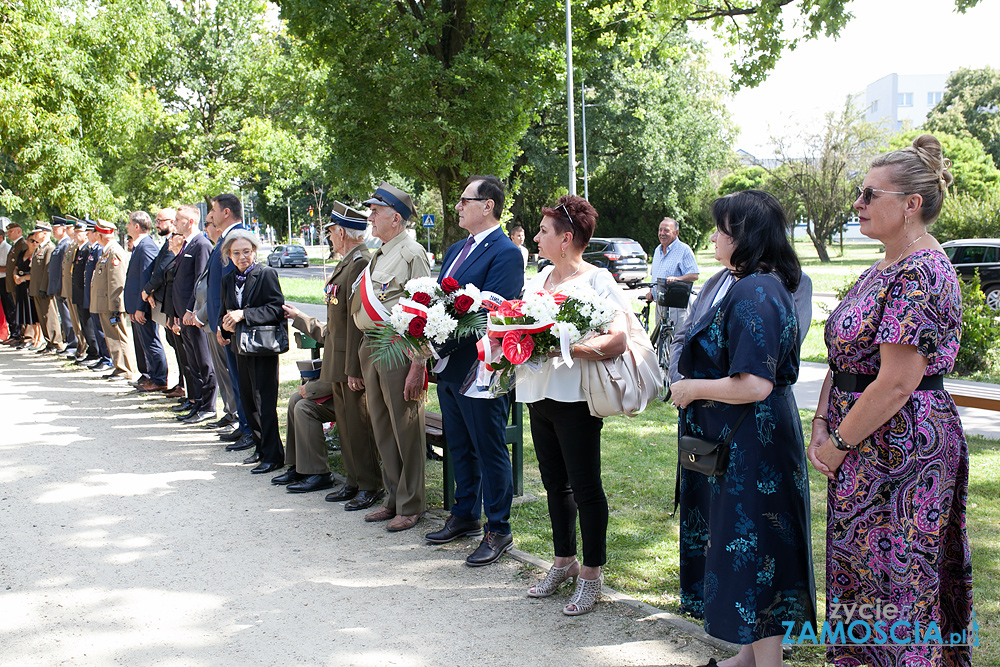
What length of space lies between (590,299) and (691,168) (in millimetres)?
42188

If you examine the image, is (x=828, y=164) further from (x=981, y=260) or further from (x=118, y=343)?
(x=118, y=343)

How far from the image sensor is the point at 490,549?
4.97 m

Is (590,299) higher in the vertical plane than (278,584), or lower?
higher

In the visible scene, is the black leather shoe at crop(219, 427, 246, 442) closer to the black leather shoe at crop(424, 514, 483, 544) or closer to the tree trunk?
the black leather shoe at crop(424, 514, 483, 544)

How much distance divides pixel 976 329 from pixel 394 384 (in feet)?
24.8

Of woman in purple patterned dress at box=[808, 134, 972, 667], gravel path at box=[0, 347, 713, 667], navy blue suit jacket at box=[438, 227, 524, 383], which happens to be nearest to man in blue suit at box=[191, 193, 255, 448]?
gravel path at box=[0, 347, 713, 667]

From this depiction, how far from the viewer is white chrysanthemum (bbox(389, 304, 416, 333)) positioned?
4566 mm

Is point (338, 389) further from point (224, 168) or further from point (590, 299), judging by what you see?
point (224, 168)

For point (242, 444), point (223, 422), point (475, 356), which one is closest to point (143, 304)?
point (223, 422)

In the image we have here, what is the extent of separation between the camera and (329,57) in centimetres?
1550

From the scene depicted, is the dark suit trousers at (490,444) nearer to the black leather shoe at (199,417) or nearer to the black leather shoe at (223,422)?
the black leather shoe at (223,422)

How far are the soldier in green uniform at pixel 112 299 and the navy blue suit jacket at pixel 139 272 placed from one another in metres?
0.65

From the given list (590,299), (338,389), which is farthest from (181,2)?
(590,299)

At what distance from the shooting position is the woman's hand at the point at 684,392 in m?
3.31
